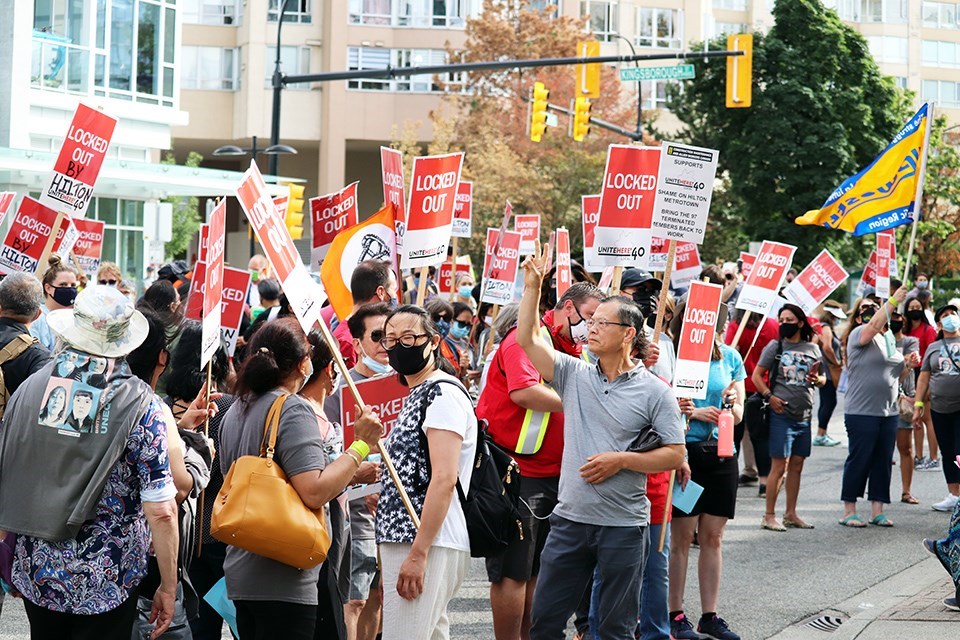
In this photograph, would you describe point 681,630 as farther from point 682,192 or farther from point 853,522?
point 853,522

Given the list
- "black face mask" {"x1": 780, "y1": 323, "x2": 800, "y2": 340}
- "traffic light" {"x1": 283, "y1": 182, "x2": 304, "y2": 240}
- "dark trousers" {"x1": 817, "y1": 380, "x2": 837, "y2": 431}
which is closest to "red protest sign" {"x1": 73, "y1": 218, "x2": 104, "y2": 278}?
"black face mask" {"x1": 780, "y1": 323, "x2": 800, "y2": 340}

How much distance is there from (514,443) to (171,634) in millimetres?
2272

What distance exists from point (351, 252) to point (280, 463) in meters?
4.38

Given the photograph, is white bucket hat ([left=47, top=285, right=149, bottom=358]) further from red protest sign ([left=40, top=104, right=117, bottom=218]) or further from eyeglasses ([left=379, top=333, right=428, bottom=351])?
red protest sign ([left=40, top=104, right=117, bottom=218])

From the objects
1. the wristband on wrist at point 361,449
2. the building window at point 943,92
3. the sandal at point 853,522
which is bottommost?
the sandal at point 853,522

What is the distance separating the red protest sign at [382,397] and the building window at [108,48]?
2760cm

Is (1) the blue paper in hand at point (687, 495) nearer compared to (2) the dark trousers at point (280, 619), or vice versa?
(2) the dark trousers at point (280, 619)

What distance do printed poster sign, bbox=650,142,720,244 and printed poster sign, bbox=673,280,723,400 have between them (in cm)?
35

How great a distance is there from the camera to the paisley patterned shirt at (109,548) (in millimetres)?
4699

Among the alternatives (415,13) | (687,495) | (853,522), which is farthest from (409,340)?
(415,13)

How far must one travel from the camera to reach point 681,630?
8.05 meters

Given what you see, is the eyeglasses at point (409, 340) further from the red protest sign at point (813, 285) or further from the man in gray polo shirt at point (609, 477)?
the red protest sign at point (813, 285)

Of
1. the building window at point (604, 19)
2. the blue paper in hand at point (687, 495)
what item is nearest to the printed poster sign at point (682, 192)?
the blue paper in hand at point (687, 495)

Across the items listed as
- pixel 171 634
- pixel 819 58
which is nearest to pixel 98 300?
pixel 171 634
